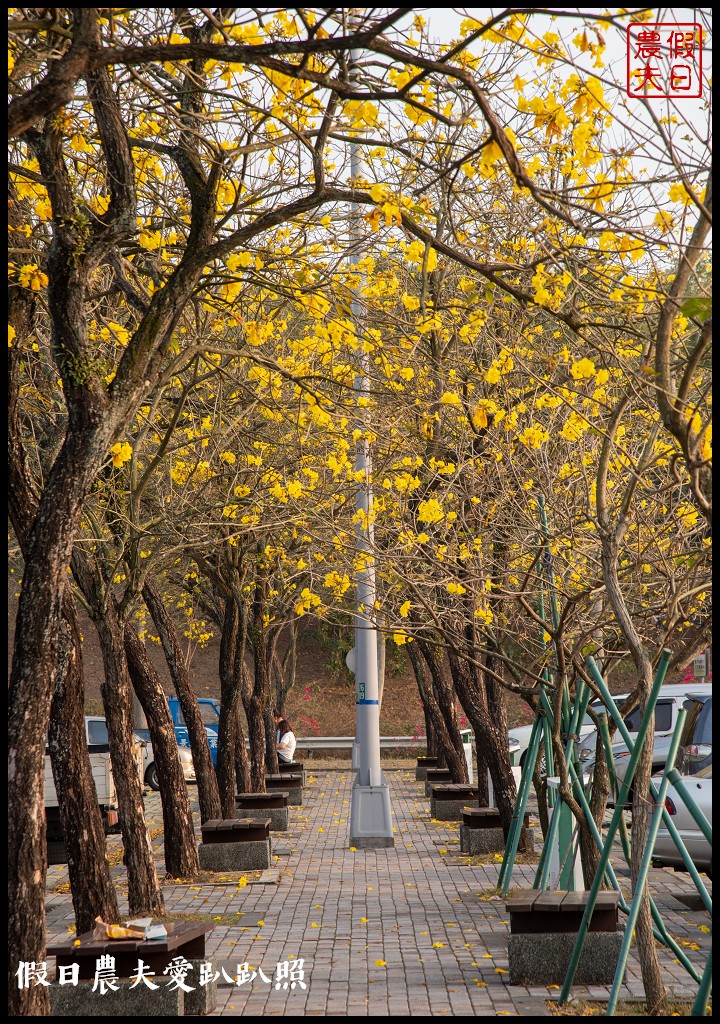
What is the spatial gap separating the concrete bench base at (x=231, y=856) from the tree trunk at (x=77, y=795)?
500 centimetres

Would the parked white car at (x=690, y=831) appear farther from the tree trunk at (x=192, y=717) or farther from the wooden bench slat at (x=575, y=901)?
the tree trunk at (x=192, y=717)

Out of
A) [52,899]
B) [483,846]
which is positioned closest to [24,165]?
[52,899]

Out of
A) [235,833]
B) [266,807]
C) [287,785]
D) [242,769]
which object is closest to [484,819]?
[235,833]

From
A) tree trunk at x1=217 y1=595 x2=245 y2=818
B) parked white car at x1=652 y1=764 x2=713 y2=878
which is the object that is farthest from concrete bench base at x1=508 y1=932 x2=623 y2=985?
tree trunk at x1=217 y1=595 x2=245 y2=818

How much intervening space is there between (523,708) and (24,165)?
34.2 m

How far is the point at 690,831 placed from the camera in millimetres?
10492

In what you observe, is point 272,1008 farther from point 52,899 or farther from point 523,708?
point 523,708

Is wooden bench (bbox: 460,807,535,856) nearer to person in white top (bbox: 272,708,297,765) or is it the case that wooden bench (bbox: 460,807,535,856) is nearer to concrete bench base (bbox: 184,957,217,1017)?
concrete bench base (bbox: 184,957,217,1017)

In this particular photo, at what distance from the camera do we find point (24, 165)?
7422mm

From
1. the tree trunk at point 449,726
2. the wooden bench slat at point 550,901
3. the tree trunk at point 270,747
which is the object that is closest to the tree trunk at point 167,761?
the wooden bench slat at point 550,901

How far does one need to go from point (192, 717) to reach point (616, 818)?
832 cm

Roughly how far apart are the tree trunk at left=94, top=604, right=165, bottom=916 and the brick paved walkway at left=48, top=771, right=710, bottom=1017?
71cm

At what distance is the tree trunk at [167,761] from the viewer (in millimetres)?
10914

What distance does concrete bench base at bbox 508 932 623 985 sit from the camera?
7.20 metres
